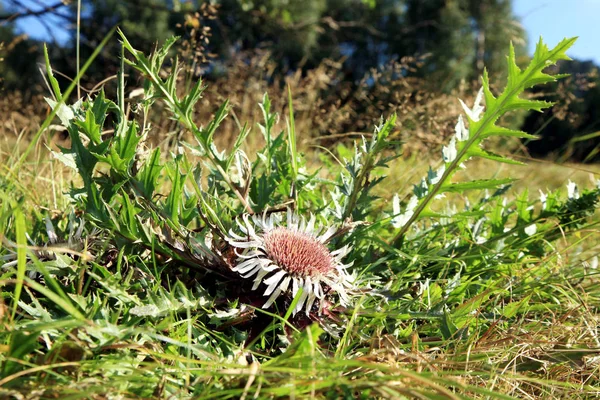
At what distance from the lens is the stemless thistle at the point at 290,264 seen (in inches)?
45.8

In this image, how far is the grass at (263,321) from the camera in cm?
87

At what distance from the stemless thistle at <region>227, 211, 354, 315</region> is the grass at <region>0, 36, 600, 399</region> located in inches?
2.3

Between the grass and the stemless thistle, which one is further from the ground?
the stemless thistle

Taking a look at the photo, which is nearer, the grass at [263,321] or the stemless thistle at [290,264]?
the grass at [263,321]

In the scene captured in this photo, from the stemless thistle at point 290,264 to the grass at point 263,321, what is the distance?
6cm

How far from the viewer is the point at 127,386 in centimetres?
89

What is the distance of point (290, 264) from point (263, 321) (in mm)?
160

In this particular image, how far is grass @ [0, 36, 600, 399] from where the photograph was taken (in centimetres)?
87

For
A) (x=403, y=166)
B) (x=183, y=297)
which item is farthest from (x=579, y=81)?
(x=183, y=297)

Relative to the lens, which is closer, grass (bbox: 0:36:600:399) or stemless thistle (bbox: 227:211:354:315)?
grass (bbox: 0:36:600:399)

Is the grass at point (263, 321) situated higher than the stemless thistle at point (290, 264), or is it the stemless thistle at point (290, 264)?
the stemless thistle at point (290, 264)

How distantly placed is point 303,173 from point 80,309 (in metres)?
0.89

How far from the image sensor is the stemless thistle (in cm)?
116

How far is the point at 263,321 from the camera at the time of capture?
124 centimetres
